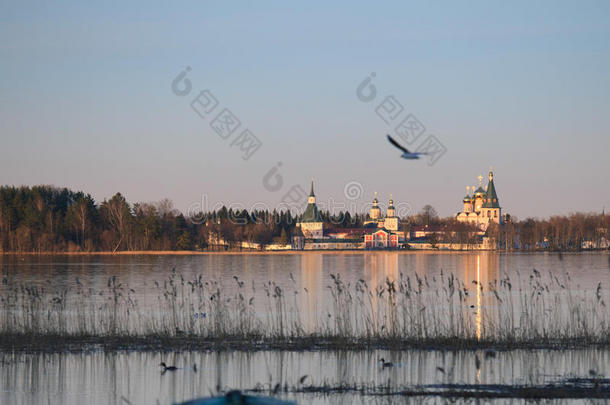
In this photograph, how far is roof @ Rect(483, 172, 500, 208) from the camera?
195250 millimetres

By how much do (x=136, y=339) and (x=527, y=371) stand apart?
27.3 feet

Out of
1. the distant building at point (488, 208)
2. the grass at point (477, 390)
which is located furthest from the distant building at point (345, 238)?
the grass at point (477, 390)

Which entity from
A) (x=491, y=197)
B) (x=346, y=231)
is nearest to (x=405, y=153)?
(x=346, y=231)

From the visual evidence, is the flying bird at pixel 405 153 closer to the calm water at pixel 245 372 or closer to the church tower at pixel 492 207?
the calm water at pixel 245 372

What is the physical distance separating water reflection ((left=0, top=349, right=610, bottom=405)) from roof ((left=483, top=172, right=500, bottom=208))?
18211cm

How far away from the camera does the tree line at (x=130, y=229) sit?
116775 millimetres

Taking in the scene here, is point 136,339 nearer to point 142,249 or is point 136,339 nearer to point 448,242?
point 142,249

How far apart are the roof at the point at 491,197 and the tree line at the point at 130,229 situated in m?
28.8

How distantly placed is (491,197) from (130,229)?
324ft

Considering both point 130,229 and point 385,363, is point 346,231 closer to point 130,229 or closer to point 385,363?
point 130,229

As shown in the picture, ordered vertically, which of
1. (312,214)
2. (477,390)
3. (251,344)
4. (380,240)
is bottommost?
(477,390)

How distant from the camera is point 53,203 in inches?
4914

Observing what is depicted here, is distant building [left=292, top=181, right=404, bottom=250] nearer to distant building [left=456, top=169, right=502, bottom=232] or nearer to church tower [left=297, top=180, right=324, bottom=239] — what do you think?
church tower [left=297, top=180, right=324, bottom=239]

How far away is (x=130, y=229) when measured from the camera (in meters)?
125
